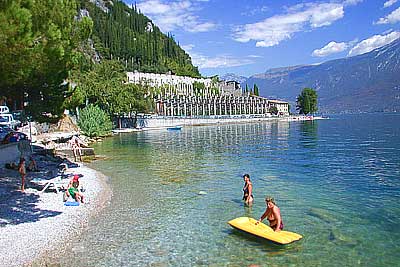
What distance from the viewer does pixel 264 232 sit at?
46.8 ft

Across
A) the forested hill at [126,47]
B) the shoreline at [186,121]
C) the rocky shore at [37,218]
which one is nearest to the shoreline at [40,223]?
the rocky shore at [37,218]

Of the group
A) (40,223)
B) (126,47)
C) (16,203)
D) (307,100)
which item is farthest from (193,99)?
(40,223)

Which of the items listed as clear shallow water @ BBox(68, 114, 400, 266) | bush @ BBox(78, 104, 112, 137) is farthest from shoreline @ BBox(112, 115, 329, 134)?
clear shallow water @ BBox(68, 114, 400, 266)

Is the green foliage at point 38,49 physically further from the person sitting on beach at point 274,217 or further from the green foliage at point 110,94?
the green foliage at point 110,94

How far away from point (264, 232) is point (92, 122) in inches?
2324

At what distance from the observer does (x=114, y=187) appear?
2462cm

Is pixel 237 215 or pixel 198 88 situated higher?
pixel 198 88

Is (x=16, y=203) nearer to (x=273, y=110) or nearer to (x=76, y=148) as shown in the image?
(x=76, y=148)

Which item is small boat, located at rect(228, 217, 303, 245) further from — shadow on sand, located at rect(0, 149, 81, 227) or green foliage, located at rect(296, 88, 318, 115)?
green foliage, located at rect(296, 88, 318, 115)

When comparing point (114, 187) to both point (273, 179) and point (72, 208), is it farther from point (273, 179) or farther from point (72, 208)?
point (273, 179)

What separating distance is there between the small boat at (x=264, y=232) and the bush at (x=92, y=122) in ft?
187

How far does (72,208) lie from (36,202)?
1.95m

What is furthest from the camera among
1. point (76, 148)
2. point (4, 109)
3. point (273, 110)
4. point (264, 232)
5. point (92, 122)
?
point (273, 110)

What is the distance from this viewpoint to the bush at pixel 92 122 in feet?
226
